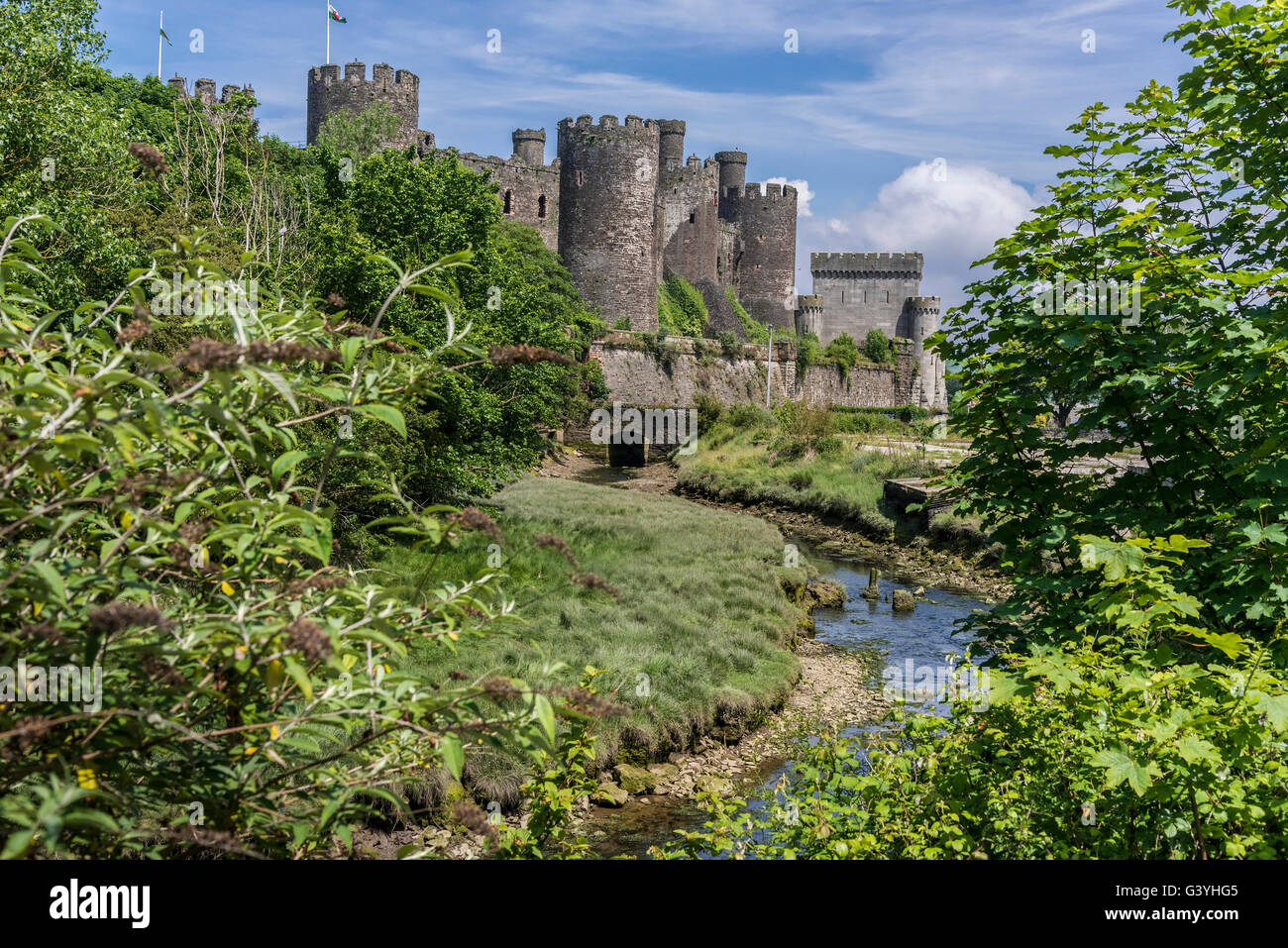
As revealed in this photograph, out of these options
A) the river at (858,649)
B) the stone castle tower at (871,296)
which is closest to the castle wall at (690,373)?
the stone castle tower at (871,296)

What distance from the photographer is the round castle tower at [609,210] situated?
2035 inches

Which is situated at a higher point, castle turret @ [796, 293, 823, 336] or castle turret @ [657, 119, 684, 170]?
castle turret @ [657, 119, 684, 170]

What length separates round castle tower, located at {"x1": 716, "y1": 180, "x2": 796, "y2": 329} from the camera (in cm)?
6806

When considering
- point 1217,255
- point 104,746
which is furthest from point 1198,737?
point 1217,255

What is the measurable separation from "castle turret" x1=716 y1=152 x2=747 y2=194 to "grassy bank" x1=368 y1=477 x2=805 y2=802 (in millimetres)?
49728

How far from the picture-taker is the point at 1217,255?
647 centimetres

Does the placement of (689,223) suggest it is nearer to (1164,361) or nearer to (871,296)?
(871,296)

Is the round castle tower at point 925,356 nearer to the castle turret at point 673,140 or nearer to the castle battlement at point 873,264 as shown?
the castle battlement at point 873,264

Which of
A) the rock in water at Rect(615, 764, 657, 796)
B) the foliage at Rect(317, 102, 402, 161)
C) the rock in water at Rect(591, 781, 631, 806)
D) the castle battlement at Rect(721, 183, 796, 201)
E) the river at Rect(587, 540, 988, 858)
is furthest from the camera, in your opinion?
the castle battlement at Rect(721, 183, 796, 201)

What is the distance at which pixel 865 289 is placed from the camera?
78.6m

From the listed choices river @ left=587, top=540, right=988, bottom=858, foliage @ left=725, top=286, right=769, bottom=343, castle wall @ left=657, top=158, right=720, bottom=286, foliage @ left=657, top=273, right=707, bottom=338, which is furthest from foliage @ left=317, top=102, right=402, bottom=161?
river @ left=587, top=540, right=988, bottom=858

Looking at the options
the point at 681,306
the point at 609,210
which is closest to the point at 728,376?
the point at 681,306

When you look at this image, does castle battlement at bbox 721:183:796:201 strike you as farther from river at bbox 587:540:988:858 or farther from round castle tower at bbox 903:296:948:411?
river at bbox 587:540:988:858

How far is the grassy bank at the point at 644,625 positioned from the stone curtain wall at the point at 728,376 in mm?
27887
